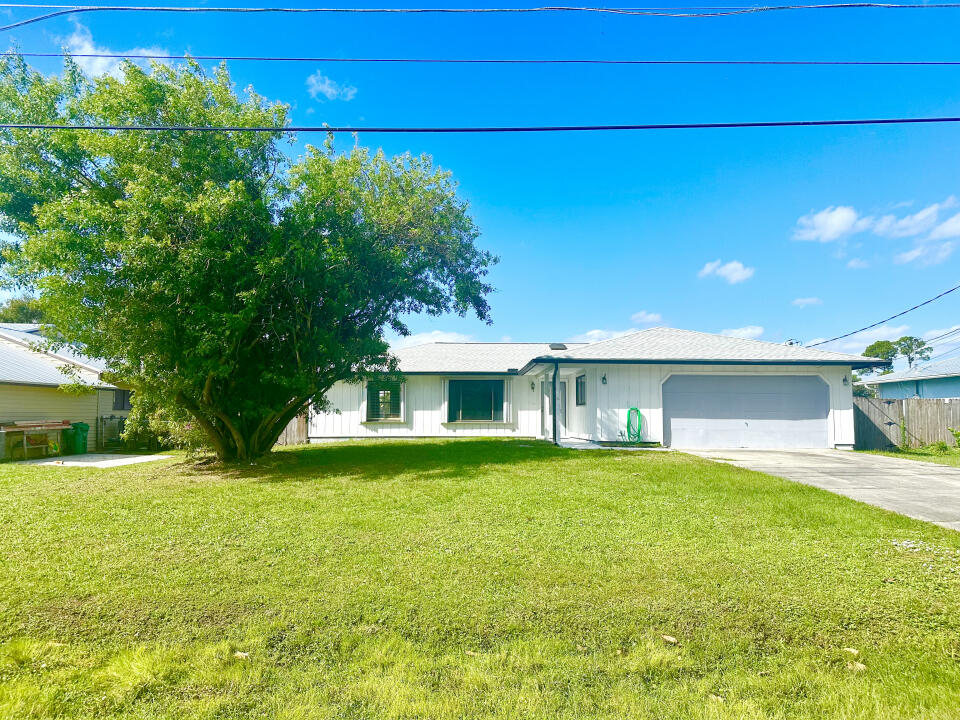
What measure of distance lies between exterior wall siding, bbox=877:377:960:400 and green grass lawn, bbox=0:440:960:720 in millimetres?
21648

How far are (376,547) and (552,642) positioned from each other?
2.23 m

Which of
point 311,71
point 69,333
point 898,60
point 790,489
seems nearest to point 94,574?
point 69,333

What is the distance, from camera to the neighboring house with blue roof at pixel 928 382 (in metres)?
22.8

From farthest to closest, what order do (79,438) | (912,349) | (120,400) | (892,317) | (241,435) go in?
(912,349)
(892,317)
(120,400)
(79,438)
(241,435)

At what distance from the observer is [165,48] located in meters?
7.69

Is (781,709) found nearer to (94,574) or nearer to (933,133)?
(94,574)

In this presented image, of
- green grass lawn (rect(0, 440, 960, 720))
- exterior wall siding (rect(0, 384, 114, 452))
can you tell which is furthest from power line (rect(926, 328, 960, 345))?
exterior wall siding (rect(0, 384, 114, 452))

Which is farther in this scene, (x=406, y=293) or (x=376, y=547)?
(x=406, y=293)

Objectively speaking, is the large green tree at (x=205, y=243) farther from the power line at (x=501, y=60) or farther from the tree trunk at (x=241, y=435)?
the power line at (x=501, y=60)

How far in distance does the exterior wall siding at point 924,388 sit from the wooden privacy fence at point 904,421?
7722 mm

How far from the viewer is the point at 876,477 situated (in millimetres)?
8430

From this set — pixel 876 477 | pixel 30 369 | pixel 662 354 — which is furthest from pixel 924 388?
pixel 30 369

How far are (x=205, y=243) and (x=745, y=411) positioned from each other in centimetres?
1348

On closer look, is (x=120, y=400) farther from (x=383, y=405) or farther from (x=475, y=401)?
(x=475, y=401)
